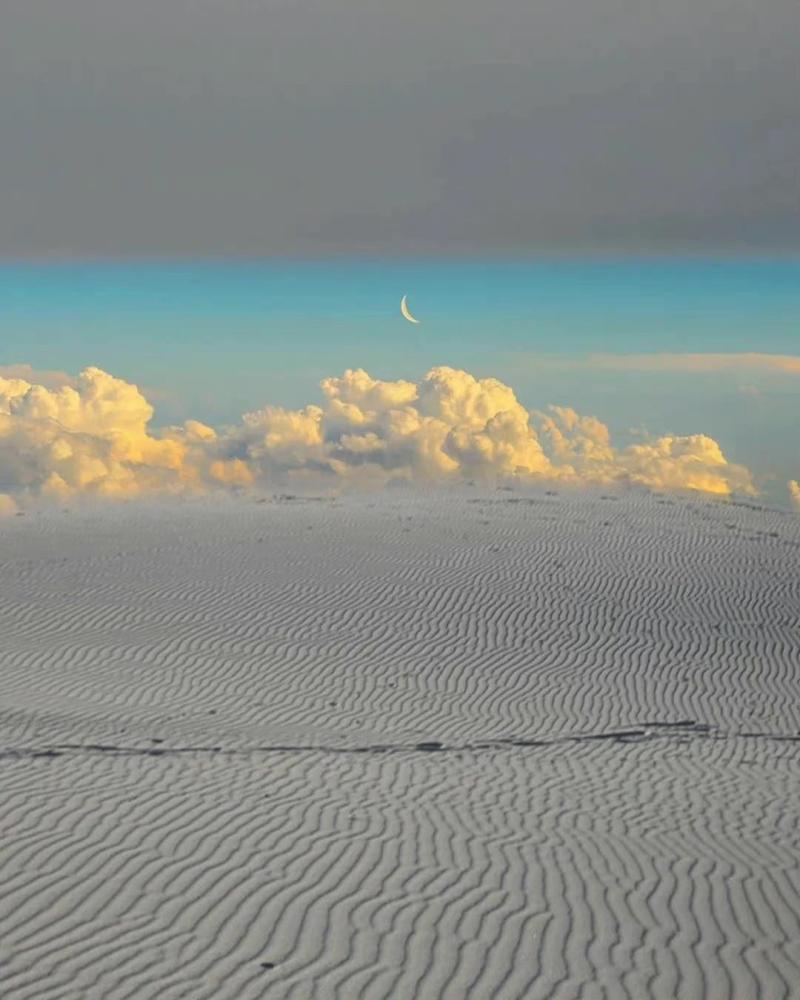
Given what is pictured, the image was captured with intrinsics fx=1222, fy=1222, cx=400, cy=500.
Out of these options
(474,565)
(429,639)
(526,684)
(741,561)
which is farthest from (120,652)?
(741,561)

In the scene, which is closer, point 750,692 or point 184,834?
point 184,834

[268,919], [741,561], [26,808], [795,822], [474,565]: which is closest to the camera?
[268,919]

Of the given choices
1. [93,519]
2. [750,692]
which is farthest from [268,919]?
[93,519]

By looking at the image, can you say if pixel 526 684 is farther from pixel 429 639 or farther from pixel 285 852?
pixel 285 852

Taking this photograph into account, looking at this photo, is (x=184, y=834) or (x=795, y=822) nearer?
(x=184, y=834)

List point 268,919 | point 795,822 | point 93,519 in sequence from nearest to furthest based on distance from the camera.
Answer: point 268,919 < point 795,822 < point 93,519

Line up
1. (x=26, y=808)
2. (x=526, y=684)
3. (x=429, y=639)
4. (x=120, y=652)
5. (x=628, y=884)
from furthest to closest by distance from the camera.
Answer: (x=429, y=639)
(x=120, y=652)
(x=526, y=684)
(x=26, y=808)
(x=628, y=884)

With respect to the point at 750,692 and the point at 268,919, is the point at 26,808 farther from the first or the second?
the point at 750,692
